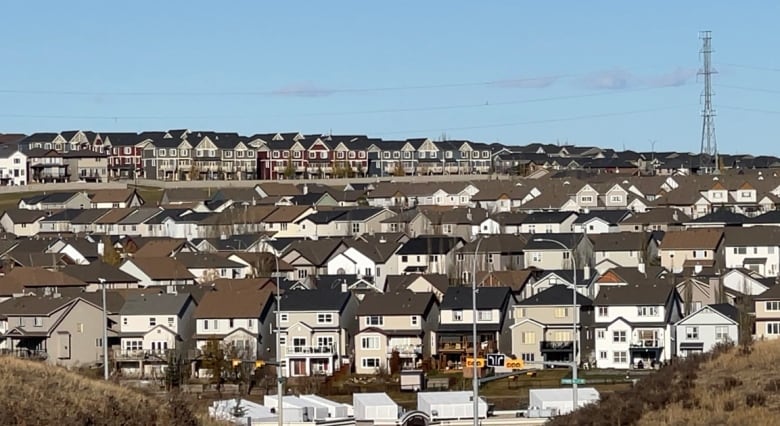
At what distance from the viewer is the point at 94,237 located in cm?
8319

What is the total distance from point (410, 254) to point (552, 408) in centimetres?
3402

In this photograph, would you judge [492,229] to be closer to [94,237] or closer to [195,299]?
[94,237]

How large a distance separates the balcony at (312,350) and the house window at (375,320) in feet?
4.72

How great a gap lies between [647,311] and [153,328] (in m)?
16.3

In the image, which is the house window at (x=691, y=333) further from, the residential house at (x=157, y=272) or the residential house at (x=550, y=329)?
the residential house at (x=157, y=272)

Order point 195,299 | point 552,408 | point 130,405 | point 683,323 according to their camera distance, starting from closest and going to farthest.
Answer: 1. point 130,405
2. point 552,408
3. point 683,323
4. point 195,299

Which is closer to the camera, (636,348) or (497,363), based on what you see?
(497,363)

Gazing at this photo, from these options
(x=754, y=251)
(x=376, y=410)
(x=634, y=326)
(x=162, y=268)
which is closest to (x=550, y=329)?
(x=634, y=326)

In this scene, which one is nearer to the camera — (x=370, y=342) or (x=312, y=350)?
(x=370, y=342)

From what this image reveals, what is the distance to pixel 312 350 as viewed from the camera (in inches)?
2151

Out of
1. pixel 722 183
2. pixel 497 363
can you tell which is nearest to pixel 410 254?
pixel 722 183

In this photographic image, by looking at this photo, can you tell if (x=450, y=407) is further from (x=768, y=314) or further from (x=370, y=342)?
(x=768, y=314)

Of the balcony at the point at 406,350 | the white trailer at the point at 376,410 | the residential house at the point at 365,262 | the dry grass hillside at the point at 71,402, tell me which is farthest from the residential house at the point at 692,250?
the dry grass hillside at the point at 71,402

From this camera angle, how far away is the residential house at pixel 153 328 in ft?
176
